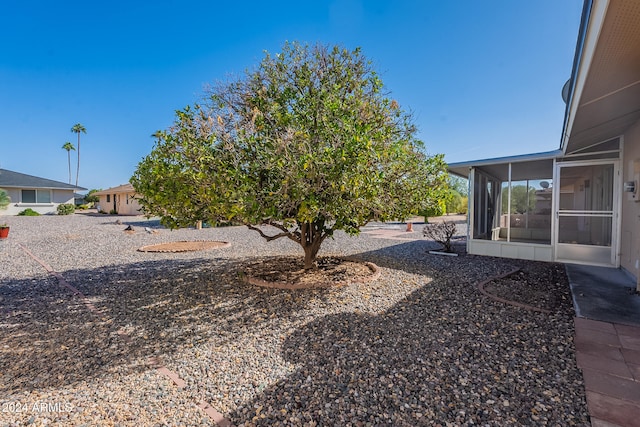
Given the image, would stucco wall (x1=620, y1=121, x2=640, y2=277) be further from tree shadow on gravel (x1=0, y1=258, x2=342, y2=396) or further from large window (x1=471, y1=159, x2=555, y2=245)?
tree shadow on gravel (x1=0, y1=258, x2=342, y2=396)

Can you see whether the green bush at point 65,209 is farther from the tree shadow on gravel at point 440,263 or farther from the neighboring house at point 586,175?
the neighboring house at point 586,175

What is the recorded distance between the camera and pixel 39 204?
1193 inches

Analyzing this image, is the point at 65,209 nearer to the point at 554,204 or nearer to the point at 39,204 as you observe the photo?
the point at 39,204

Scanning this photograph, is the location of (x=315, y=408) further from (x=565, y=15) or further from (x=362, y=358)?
(x=565, y=15)

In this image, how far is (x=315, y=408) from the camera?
245cm

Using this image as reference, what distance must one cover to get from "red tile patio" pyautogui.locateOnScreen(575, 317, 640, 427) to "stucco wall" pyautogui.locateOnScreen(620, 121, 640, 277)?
3027mm

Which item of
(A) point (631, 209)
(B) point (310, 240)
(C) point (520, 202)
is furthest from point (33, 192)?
(A) point (631, 209)

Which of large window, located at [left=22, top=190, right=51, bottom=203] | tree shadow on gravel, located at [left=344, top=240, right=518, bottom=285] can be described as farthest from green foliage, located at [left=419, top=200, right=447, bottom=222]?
large window, located at [left=22, top=190, right=51, bottom=203]

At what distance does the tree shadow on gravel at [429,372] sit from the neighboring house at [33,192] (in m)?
38.0

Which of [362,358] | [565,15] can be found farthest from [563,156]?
[362,358]

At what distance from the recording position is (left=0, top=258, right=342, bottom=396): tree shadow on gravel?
127 inches

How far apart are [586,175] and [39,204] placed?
42236 millimetres

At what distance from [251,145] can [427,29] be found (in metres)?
8.24

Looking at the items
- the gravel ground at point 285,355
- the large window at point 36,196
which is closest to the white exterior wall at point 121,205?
the large window at point 36,196
